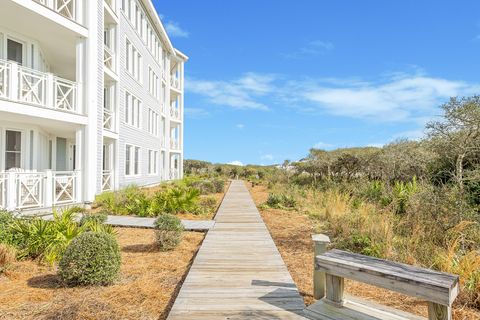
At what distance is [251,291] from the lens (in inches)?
181

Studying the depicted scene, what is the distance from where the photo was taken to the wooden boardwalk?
395 cm

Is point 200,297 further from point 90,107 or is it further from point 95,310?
point 90,107

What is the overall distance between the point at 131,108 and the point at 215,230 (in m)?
13.3

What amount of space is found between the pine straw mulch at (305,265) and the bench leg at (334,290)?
513mm

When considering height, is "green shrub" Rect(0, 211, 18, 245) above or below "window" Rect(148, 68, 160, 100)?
below

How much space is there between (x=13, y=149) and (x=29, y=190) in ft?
8.51

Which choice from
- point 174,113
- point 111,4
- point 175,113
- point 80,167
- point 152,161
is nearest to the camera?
point 80,167

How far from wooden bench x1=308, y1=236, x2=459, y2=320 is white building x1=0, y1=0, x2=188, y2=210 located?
10.1 meters

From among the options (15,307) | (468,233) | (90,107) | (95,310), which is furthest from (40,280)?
(90,107)

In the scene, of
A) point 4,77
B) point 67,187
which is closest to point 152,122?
point 67,187

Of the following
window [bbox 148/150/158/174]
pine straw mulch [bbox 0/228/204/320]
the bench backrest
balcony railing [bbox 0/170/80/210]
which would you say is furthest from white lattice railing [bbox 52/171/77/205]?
window [bbox 148/150/158/174]

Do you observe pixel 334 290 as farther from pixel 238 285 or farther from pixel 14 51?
pixel 14 51

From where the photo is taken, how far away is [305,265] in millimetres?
6121

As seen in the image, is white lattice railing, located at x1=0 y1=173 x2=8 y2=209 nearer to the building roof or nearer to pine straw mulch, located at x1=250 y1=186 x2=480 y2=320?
pine straw mulch, located at x1=250 y1=186 x2=480 y2=320
